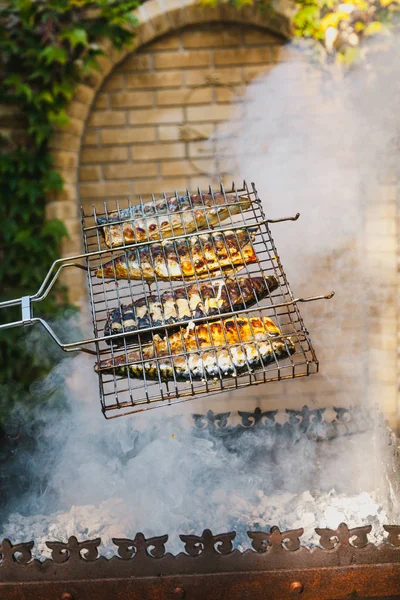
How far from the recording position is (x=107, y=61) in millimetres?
4230

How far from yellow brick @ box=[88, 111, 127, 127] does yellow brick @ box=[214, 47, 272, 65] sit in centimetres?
85

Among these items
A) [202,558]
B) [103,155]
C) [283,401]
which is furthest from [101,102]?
[202,558]

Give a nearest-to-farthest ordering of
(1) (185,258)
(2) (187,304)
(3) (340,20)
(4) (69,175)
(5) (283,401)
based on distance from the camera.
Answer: (2) (187,304)
(1) (185,258)
(3) (340,20)
(4) (69,175)
(5) (283,401)

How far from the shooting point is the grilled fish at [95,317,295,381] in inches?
83.9

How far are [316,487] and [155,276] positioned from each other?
1.80 m

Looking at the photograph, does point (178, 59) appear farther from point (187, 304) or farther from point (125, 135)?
point (187, 304)

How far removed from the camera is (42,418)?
133 inches

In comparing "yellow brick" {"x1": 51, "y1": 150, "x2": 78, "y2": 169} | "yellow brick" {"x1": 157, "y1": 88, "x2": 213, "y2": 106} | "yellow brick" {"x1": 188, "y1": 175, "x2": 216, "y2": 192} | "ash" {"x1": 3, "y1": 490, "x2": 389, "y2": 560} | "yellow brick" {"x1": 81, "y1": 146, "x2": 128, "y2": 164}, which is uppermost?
"yellow brick" {"x1": 157, "y1": 88, "x2": 213, "y2": 106}

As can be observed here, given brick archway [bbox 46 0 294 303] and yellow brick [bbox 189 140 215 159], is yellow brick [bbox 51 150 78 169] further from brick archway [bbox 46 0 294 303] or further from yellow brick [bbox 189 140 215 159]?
yellow brick [bbox 189 140 215 159]

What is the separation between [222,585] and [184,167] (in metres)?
3.13

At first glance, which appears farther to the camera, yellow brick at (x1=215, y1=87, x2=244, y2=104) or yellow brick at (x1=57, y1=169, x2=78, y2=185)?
yellow brick at (x1=215, y1=87, x2=244, y2=104)

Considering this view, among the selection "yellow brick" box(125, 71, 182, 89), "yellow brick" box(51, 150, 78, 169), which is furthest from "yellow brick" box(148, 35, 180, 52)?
"yellow brick" box(51, 150, 78, 169)

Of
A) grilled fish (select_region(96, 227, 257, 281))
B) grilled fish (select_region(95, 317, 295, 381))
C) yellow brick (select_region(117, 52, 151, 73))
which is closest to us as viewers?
grilled fish (select_region(95, 317, 295, 381))

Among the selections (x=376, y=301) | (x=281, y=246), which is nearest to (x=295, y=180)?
(x=281, y=246)
